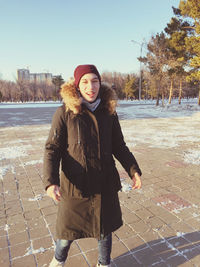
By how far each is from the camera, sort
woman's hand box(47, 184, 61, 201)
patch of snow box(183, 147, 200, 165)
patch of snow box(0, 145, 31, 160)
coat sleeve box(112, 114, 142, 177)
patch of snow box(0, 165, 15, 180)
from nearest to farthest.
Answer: woman's hand box(47, 184, 61, 201)
coat sleeve box(112, 114, 142, 177)
patch of snow box(0, 165, 15, 180)
patch of snow box(183, 147, 200, 165)
patch of snow box(0, 145, 31, 160)

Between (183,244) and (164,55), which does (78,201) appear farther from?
(164,55)

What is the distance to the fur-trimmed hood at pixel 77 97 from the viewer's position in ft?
5.24

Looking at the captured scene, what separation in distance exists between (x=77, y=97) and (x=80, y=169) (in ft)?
1.82

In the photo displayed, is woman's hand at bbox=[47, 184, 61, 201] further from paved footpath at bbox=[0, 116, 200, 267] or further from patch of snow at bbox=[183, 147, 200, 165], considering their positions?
patch of snow at bbox=[183, 147, 200, 165]

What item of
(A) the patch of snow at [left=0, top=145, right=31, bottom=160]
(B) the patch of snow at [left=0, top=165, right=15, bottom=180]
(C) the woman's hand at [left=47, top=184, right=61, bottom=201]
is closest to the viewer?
(C) the woman's hand at [left=47, top=184, right=61, bottom=201]

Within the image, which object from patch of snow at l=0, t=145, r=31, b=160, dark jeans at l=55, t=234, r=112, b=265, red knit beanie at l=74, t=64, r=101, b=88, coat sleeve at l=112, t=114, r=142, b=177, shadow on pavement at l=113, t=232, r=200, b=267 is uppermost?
red knit beanie at l=74, t=64, r=101, b=88

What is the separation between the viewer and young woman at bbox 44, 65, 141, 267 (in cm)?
162

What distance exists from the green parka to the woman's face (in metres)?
0.07

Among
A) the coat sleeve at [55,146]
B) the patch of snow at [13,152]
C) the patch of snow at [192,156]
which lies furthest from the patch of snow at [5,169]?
the patch of snow at [192,156]

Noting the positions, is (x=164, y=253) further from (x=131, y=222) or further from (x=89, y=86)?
(x=89, y=86)

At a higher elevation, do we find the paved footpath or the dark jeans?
the dark jeans

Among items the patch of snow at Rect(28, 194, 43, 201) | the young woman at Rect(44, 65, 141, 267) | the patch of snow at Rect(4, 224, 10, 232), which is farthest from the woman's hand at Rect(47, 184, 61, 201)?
the patch of snow at Rect(28, 194, 43, 201)

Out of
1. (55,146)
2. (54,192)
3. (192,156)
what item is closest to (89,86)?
(55,146)

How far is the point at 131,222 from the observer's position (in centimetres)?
266
